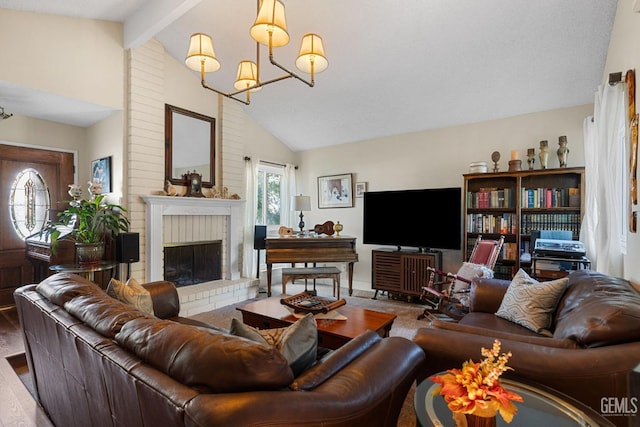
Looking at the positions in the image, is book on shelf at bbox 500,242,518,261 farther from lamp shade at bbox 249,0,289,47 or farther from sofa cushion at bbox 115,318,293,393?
sofa cushion at bbox 115,318,293,393

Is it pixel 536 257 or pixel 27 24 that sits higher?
pixel 27 24

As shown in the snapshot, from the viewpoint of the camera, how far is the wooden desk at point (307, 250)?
177 inches

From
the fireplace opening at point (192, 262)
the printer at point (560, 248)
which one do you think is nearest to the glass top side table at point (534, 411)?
the printer at point (560, 248)

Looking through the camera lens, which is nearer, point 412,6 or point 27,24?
point 412,6

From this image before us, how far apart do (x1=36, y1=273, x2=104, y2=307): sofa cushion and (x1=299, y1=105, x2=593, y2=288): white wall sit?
372cm

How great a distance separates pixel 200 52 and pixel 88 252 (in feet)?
7.85

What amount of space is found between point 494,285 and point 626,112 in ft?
5.03

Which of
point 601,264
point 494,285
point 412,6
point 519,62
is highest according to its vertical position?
point 412,6

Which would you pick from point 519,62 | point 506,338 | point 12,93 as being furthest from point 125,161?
point 519,62

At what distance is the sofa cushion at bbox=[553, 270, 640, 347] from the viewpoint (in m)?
1.28

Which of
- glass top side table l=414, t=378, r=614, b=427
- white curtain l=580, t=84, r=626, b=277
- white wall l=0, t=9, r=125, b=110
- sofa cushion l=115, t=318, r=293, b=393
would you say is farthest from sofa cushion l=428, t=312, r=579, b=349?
white wall l=0, t=9, r=125, b=110

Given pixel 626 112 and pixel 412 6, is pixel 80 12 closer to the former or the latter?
pixel 412 6

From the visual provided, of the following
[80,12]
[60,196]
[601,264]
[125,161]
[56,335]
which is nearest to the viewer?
[56,335]

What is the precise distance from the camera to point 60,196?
4246 mm
